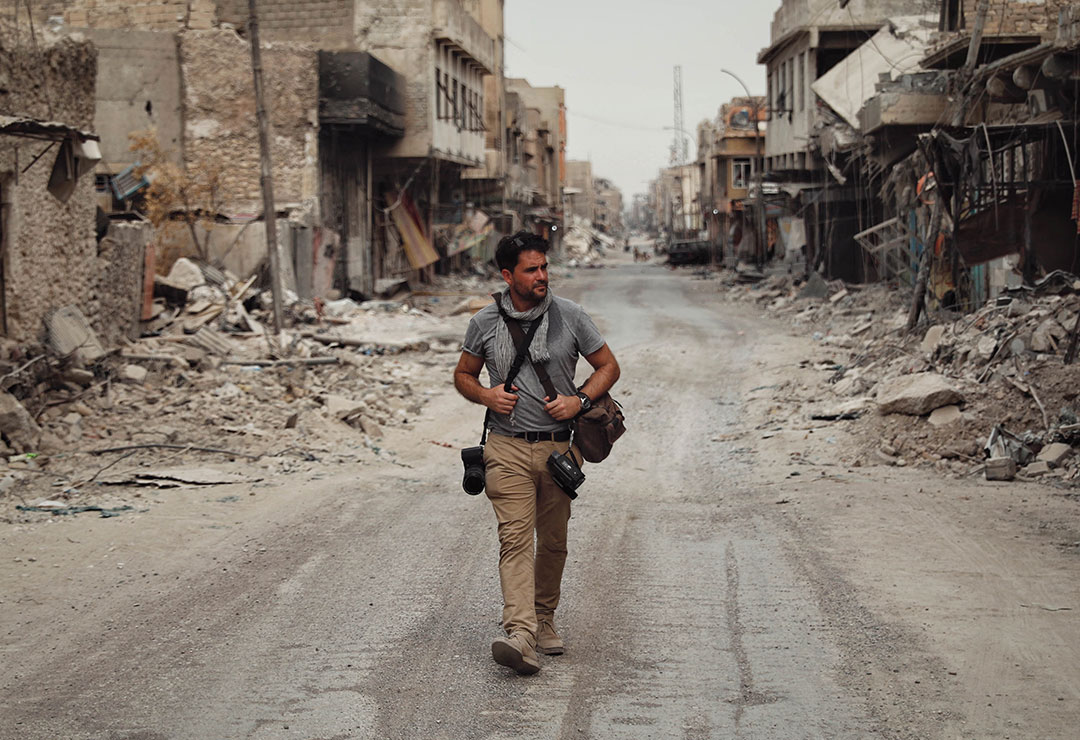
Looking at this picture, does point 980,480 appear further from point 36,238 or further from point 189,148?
point 189,148

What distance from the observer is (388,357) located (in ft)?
61.6

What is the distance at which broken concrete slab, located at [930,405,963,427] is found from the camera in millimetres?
10453

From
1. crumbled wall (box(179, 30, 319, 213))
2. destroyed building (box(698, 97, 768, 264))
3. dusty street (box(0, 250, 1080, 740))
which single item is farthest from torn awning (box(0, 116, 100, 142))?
destroyed building (box(698, 97, 768, 264))

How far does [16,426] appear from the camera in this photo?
10242mm

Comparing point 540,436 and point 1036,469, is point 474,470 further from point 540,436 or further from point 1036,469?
point 1036,469

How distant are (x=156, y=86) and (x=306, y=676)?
2411 cm

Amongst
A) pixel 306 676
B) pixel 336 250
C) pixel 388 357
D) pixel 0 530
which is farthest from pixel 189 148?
pixel 306 676

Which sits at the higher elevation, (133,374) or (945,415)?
(133,374)

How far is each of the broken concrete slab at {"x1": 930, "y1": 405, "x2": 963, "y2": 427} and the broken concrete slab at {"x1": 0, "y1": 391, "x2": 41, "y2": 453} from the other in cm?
837

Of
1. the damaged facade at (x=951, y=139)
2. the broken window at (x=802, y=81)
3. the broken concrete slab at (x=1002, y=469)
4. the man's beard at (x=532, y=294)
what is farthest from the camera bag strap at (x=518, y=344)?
the broken window at (x=802, y=81)

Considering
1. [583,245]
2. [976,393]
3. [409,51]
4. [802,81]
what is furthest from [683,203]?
[976,393]

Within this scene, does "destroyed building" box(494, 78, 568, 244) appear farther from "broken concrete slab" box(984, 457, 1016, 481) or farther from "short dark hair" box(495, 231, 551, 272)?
"short dark hair" box(495, 231, 551, 272)

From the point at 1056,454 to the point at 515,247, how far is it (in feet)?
20.6

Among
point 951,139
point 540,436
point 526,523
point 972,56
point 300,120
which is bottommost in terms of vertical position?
point 526,523
